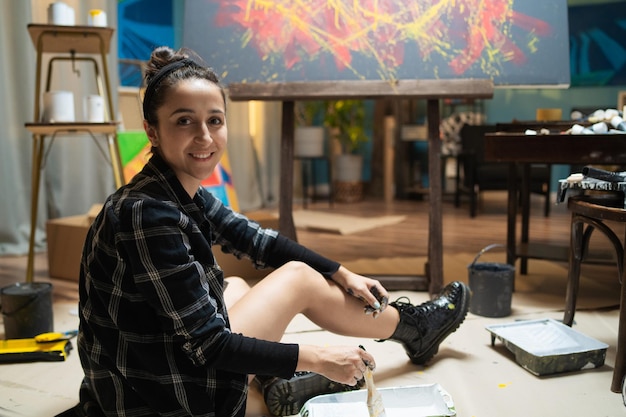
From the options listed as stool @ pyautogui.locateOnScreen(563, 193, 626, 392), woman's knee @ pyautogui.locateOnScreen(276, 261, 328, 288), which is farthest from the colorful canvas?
stool @ pyautogui.locateOnScreen(563, 193, 626, 392)

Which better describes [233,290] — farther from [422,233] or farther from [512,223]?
[422,233]

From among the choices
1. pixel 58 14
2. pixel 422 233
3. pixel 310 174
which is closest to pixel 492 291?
pixel 422 233

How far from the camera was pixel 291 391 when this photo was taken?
4.72 feet

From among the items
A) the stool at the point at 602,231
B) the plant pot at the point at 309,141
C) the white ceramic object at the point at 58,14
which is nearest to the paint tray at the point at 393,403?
the stool at the point at 602,231

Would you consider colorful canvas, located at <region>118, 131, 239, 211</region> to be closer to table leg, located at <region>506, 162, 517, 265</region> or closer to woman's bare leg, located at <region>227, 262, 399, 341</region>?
table leg, located at <region>506, 162, 517, 265</region>

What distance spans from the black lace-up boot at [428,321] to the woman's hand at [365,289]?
0.39 feet

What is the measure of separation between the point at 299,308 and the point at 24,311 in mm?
1040

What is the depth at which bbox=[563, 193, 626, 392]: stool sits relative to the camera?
1.54 metres

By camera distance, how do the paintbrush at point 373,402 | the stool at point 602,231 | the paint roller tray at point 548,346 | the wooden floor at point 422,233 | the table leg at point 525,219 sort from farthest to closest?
1. the wooden floor at point 422,233
2. the table leg at point 525,219
3. the paint roller tray at point 548,346
4. the stool at point 602,231
5. the paintbrush at point 373,402

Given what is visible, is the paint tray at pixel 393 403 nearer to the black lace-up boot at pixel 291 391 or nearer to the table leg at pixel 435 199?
the black lace-up boot at pixel 291 391

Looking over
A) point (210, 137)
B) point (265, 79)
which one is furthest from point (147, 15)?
point (210, 137)

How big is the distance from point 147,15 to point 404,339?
3.44 metres

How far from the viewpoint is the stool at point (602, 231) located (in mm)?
1540

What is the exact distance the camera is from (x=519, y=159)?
6.88 ft
